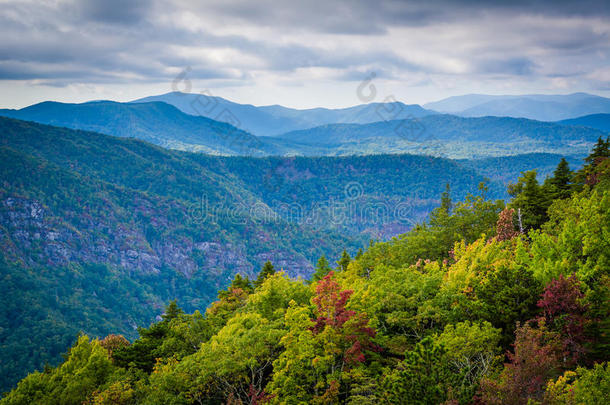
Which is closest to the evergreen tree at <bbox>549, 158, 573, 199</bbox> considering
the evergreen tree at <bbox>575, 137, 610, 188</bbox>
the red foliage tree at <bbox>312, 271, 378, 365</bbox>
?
the evergreen tree at <bbox>575, 137, 610, 188</bbox>

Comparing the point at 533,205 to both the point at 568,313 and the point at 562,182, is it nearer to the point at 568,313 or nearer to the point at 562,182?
the point at 562,182

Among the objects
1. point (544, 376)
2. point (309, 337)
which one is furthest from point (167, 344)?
point (544, 376)

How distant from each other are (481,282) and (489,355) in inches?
279

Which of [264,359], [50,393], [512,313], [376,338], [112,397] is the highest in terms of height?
[512,313]

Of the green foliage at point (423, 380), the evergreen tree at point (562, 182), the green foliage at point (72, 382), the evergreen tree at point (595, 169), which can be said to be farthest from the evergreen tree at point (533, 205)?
the green foliage at point (72, 382)

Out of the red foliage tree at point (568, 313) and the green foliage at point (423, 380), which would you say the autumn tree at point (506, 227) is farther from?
the green foliage at point (423, 380)

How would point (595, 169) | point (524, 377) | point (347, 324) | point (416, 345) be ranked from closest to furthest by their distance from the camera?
point (524, 377)
point (416, 345)
point (347, 324)
point (595, 169)

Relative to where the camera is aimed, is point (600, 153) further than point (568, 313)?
Yes

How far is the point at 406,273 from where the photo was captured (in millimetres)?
47000

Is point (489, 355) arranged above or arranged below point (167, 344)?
above

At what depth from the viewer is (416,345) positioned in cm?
2370

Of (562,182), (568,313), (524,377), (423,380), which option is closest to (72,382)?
(423,380)

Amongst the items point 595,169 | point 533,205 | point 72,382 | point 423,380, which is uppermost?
point 595,169

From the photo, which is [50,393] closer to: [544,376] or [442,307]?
[442,307]
